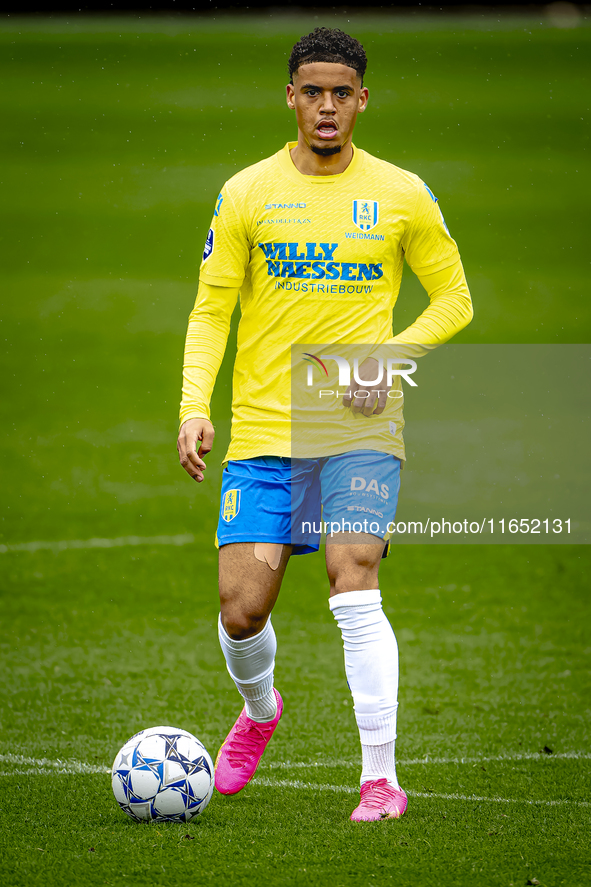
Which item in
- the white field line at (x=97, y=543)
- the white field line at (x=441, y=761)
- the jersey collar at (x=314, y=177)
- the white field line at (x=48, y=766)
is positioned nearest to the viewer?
the jersey collar at (x=314, y=177)

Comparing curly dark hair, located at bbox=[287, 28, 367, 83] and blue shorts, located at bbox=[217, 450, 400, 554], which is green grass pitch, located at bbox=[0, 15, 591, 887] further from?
curly dark hair, located at bbox=[287, 28, 367, 83]

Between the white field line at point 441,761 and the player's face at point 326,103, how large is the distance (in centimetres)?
252

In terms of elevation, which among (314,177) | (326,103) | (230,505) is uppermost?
(326,103)

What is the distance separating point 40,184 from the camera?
2175 centimetres

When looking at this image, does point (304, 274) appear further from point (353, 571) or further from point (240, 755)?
point (240, 755)

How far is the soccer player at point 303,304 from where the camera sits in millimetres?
4078

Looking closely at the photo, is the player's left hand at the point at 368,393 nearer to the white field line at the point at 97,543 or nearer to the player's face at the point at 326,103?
the player's face at the point at 326,103

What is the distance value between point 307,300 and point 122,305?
548 inches

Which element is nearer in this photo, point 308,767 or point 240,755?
point 240,755

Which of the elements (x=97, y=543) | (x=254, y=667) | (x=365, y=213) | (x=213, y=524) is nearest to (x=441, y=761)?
(x=254, y=667)

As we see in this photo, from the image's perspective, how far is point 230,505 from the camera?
418cm

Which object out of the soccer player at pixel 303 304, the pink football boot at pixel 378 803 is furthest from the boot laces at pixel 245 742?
the pink football boot at pixel 378 803

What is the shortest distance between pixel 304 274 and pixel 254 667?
147cm

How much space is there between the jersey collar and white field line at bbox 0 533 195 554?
212 inches
